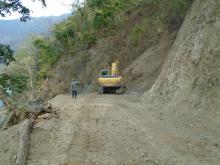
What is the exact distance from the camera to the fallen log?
12.9 metres

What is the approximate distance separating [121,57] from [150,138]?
1359 inches

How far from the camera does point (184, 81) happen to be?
73.6 ft

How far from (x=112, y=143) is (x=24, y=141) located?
117 inches

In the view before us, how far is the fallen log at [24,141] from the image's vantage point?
12872 millimetres

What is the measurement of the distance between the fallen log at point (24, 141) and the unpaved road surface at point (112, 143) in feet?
0.68

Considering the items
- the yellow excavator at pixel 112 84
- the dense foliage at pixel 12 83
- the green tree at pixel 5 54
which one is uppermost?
the green tree at pixel 5 54

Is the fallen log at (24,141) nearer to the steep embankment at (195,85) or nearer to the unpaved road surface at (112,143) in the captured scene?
the unpaved road surface at (112,143)

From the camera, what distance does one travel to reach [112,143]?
47.1ft

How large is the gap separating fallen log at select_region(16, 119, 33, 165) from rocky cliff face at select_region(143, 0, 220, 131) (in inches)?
264

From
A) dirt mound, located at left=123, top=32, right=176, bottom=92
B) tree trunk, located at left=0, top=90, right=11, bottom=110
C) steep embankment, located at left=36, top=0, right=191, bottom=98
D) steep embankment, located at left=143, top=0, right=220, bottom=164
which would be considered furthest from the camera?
steep embankment, located at left=36, top=0, right=191, bottom=98

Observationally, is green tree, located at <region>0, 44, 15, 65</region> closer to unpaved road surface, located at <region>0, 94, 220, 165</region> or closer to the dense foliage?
the dense foliage

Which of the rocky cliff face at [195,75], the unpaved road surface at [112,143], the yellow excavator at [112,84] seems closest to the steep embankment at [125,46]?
the yellow excavator at [112,84]

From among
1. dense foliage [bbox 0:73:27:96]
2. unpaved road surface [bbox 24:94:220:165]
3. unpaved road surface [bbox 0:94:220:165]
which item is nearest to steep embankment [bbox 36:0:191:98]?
unpaved road surface [bbox 0:94:220:165]

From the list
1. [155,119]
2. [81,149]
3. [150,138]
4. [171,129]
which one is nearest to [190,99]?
[155,119]
